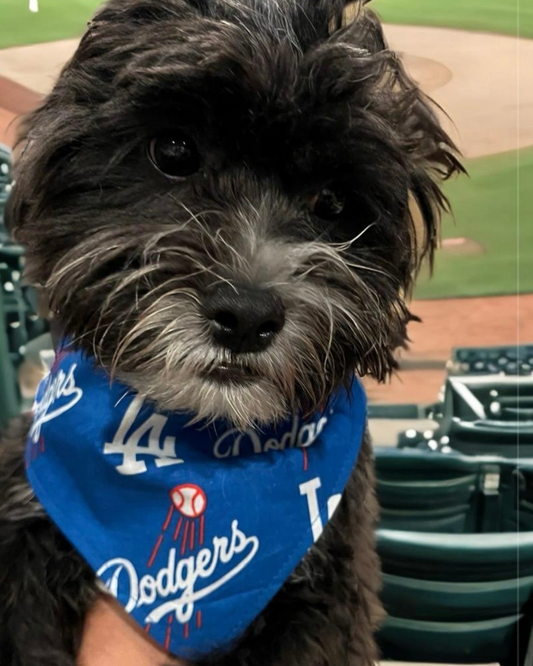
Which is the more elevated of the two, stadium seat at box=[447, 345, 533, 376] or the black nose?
the black nose

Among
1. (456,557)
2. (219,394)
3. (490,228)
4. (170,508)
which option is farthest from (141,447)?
(490,228)

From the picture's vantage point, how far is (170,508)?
1051 mm

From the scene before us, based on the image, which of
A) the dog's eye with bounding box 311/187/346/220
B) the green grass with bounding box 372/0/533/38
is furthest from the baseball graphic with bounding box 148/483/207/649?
the green grass with bounding box 372/0/533/38

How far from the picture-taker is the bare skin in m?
1.03

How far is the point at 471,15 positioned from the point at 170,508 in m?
1.32

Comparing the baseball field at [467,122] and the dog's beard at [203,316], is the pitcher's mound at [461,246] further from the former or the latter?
the dog's beard at [203,316]

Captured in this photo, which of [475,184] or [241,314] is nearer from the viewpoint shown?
[241,314]

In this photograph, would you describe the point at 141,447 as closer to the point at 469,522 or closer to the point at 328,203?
the point at 328,203

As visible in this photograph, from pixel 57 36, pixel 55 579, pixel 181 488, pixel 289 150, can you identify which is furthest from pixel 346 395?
pixel 57 36

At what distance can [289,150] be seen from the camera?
0.87 meters

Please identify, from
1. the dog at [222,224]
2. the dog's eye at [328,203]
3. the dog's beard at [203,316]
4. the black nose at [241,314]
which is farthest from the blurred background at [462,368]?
the black nose at [241,314]

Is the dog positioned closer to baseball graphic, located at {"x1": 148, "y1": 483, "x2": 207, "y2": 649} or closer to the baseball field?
baseball graphic, located at {"x1": 148, "y1": 483, "x2": 207, "y2": 649}

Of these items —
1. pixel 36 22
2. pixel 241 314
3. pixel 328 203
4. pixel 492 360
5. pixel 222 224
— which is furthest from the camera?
pixel 492 360

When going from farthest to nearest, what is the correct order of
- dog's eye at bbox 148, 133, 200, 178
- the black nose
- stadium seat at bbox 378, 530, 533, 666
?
1. stadium seat at bbox 378, 530, 533, 666
2. dog's eye at bbox 148, 133, 200, 178
3. the black nose
